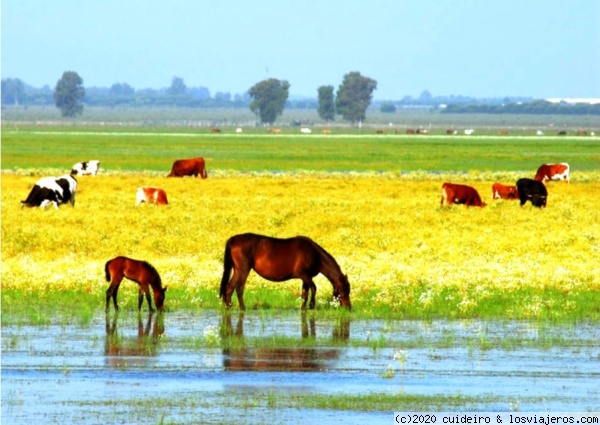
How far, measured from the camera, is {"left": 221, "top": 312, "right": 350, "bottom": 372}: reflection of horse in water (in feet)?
53.3

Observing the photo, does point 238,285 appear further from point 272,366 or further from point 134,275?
point 272,366

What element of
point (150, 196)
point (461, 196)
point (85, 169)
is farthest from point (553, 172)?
point (150, 196)

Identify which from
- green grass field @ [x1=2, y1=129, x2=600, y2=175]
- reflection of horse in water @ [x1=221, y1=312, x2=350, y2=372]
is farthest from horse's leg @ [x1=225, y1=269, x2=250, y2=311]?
green grass field @ [x1=2, y1=129, x2=600, y2=175]

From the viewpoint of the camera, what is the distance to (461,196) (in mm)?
41469

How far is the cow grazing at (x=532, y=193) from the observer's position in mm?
42031

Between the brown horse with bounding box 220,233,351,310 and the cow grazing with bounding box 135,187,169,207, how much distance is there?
66.5 ft

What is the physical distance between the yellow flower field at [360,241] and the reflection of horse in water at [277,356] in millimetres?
2876

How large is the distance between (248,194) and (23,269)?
22049 mm

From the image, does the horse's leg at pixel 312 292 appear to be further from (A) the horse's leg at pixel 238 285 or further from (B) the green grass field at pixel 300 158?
(B) the green grass field at pixel 300 158

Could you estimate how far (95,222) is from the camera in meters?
34.5

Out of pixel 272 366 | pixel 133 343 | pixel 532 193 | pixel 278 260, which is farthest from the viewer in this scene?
pixel 532 193

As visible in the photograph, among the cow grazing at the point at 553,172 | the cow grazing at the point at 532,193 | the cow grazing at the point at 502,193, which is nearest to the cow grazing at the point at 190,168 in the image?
the cow grazing at the point at 553,172

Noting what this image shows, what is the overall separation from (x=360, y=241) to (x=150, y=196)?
37.3 feet

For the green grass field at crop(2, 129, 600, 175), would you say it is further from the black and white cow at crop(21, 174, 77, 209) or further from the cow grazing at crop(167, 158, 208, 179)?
the black and white cow at crop(21, 174, 77, 209)
